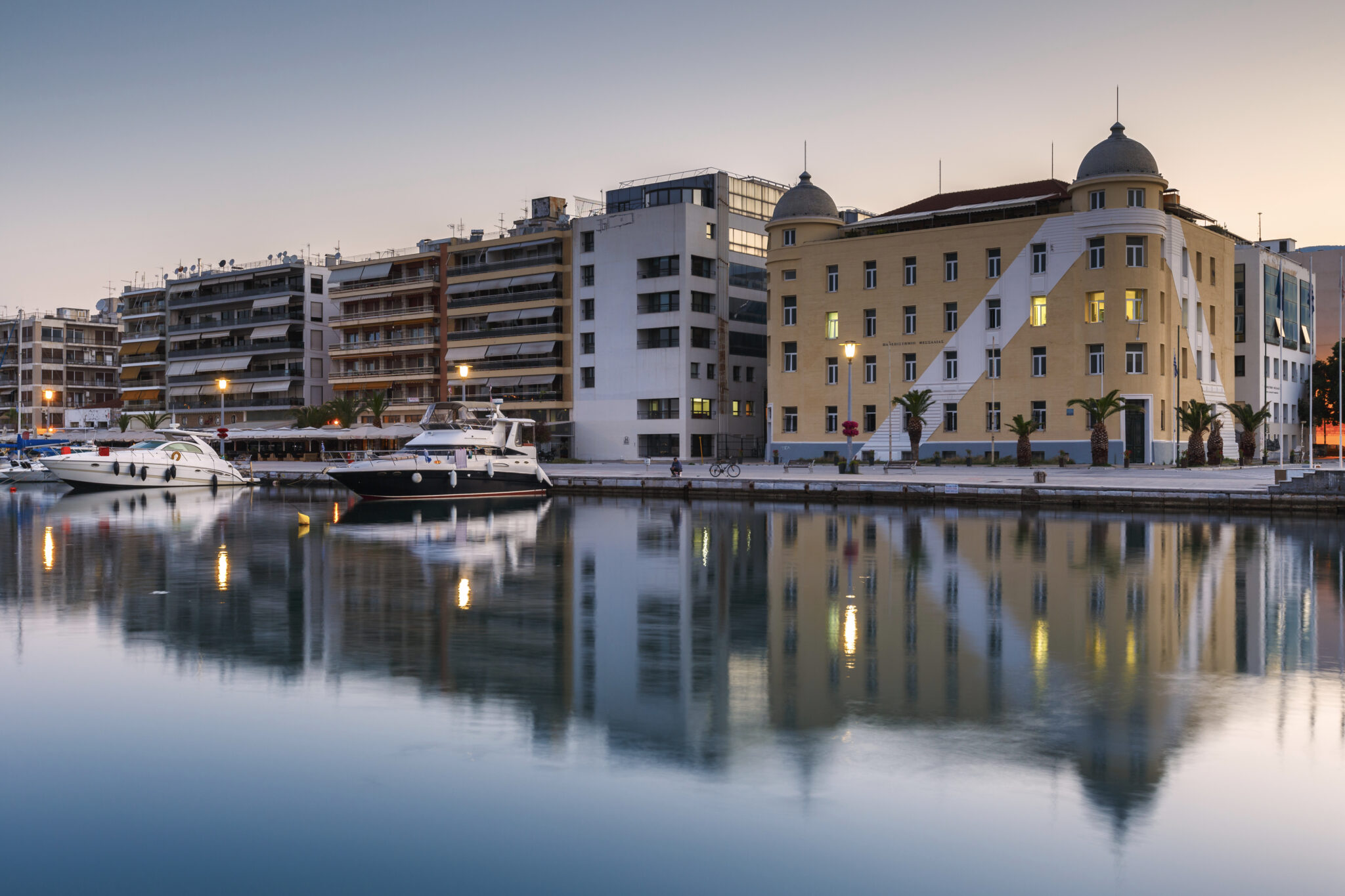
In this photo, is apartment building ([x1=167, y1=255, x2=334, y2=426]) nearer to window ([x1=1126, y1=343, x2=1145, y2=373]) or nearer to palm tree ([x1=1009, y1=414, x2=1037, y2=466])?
palm tree ([x1=1009, y1=414, x2=1037, y2=466])

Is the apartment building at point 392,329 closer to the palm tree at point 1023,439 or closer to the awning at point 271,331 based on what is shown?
the awning at point 271,331

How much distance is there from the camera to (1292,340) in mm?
82000

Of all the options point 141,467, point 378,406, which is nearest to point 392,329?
point 378,406

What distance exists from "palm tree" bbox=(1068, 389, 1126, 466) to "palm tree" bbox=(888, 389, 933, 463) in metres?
7.67

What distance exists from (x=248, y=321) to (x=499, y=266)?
3118 cm

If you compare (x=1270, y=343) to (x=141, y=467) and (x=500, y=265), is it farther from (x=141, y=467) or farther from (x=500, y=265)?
(x=141, y=467)

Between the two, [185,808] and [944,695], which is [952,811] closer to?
[944,695]

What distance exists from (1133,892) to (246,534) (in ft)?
87.2

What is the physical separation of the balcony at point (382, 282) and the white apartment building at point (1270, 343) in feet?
194

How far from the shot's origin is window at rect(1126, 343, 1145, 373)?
5744 cm

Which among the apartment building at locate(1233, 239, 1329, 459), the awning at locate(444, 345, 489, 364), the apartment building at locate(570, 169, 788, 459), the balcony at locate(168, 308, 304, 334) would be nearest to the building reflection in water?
the apartment building at locate(570, 169, 788, 459)

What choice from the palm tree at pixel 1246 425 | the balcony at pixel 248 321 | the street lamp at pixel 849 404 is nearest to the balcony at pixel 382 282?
the balcony at pixel 248 321

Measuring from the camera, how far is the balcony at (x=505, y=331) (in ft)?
269

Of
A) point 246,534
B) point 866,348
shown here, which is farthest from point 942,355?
point 246,534
